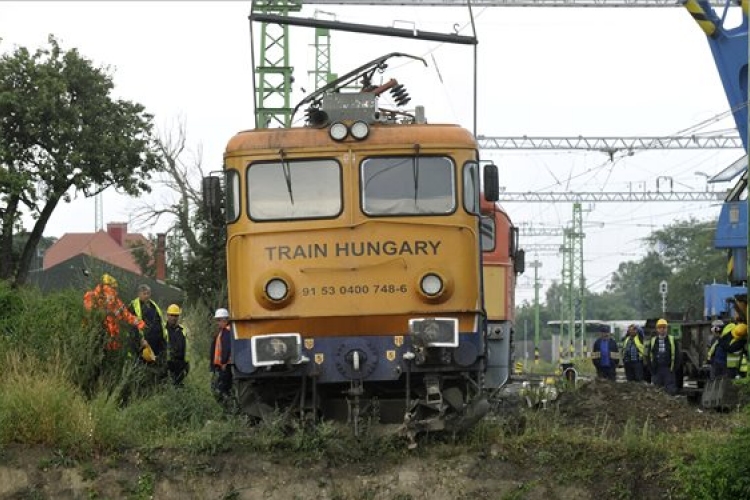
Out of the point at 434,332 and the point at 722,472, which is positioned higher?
the point at 434,332

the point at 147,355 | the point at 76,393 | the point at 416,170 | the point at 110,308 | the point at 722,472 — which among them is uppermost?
the point at 416,170

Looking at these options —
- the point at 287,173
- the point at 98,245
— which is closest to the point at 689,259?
the point at 98,245

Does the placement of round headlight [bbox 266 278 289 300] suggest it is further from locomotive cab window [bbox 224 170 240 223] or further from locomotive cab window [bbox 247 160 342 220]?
locomotive cab window [bbox 224 170 240 223]

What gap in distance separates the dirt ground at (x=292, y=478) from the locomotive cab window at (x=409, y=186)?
2368 millimetres

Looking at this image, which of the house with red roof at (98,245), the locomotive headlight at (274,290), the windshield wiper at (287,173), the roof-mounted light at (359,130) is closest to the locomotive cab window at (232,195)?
the windshield wiper at (287,173)

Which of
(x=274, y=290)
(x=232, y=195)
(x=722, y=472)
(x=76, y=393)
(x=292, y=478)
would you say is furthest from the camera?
(x=76, y=393)

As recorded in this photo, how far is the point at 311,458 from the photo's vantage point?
12617mm

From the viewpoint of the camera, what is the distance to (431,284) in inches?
516

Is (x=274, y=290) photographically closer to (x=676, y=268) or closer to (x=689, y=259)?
(x=689, y=259)

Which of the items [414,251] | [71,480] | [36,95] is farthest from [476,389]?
[36,95]

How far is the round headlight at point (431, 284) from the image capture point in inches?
515

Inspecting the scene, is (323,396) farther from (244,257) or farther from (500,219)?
(500,219)

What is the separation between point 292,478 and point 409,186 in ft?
10.1

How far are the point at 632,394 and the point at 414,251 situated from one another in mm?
6632
